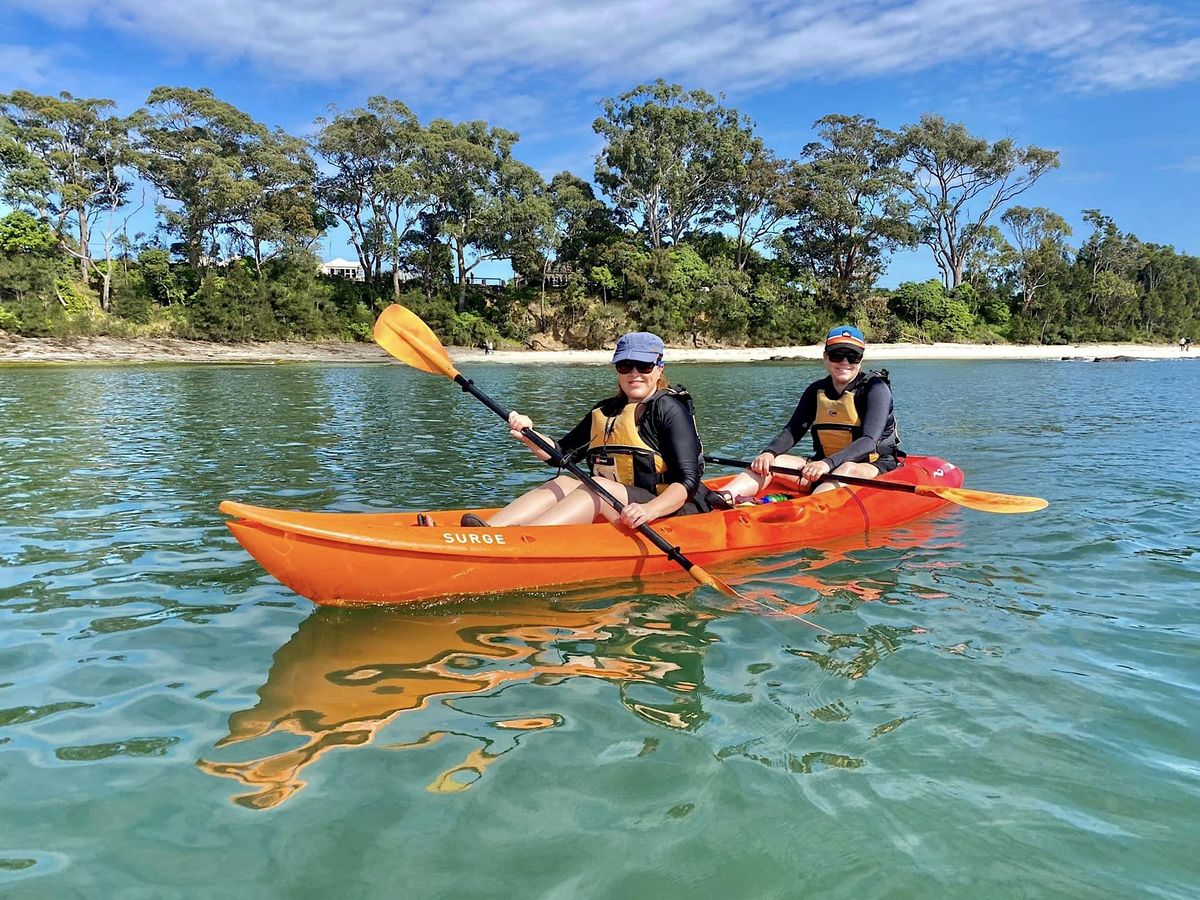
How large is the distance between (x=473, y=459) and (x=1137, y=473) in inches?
320

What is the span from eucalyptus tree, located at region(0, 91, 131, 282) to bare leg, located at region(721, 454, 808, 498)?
41.8 metres

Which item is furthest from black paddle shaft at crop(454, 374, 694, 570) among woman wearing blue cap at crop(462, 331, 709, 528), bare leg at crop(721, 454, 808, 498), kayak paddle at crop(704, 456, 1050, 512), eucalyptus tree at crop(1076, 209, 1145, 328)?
eucalyptus tree at crop(1076, 209, 1145, 328)

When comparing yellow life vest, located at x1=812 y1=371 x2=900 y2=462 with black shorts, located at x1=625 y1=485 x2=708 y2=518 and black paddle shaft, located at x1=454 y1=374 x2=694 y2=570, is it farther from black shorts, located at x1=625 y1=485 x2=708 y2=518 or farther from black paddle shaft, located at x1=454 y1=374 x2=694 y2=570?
black paddle shaft, located at x1=454 y1=374 x2=694 y2=570

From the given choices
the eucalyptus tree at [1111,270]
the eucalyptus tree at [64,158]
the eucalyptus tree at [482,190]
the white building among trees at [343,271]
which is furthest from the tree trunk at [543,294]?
the eucalyptus tree at [1111,270]

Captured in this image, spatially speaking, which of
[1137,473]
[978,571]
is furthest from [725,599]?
[1137,473]

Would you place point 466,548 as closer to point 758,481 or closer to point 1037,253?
point 758,481

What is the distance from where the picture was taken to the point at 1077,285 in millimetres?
57281

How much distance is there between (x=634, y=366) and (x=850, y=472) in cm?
282

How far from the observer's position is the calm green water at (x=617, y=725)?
2.52 metres

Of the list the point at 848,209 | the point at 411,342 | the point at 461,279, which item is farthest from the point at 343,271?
the point at 411,342

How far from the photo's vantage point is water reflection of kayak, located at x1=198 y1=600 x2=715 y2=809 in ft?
10.5

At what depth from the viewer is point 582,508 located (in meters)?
5.51

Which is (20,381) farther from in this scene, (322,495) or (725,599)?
(725,599)

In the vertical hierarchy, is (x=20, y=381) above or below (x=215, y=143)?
below
